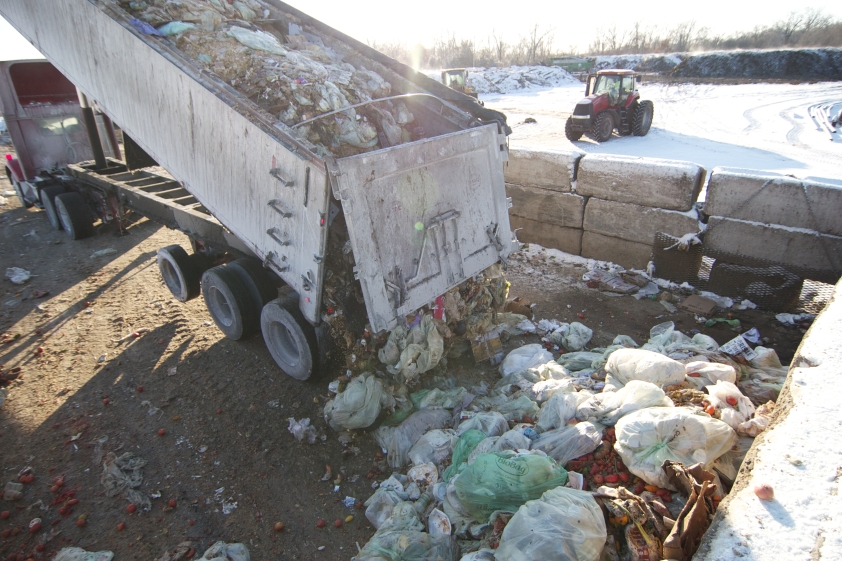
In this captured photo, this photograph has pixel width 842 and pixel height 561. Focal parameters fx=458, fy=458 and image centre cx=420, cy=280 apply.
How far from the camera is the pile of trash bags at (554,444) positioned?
218 centimetres

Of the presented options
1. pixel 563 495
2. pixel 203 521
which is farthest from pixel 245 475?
pixel 563 495

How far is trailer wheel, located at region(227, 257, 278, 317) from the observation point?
4.27m

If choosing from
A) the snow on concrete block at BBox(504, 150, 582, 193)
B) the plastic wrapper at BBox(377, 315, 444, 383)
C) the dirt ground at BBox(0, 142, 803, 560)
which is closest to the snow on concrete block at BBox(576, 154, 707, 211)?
the snow on concrete block at BBox(504, 150, 582, 193)

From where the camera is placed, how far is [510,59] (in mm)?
40750

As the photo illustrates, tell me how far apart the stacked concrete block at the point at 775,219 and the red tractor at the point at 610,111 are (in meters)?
7.92

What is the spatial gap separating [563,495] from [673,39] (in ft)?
182

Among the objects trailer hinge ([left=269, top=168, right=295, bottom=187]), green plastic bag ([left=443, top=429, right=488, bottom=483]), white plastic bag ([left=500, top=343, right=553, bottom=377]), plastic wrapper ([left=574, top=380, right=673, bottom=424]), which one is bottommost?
white plastic bag ([left=500, top=343, right=553, bottom=377])

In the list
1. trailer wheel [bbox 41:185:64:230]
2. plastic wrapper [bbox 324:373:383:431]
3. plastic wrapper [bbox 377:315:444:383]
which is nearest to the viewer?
plastic wrapper [bbox 324:373:383:431]

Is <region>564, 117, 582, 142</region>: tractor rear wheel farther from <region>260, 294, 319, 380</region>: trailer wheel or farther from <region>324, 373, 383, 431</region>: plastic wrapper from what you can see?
<region>324, 373, 383, 431</region>: plastic wrapper

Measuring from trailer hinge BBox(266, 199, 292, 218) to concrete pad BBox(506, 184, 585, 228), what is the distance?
407 cm

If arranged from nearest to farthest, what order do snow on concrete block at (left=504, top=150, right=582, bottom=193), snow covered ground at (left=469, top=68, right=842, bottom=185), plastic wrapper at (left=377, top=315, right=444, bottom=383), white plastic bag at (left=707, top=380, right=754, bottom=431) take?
white plastic bag at (left=707, top=380, right=754, bottom=431) → plastic wrapper at (left=377, top=315, right=444, bottom=383) → snow on concrete block at (left=504, top=150, right=582, bottom=193) → snow covered ground at (left=469, top=68, right=842, bottom=185)

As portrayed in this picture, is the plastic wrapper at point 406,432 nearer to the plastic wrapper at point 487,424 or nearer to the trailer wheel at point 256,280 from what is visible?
the plastic wrapper at point 487,424

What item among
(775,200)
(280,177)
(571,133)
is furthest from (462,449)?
(571,133)

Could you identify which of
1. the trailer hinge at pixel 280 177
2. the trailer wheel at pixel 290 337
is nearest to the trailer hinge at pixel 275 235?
the trailer hinge at pixel 280 177
